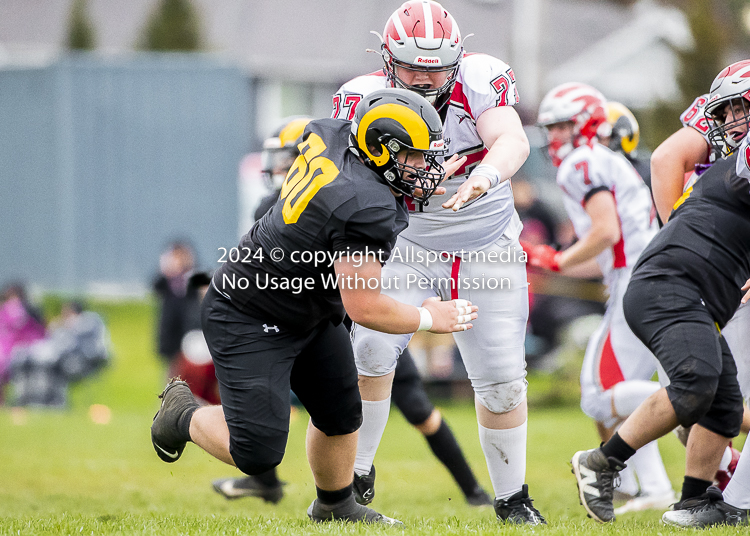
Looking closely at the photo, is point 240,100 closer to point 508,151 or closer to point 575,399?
point 575,399

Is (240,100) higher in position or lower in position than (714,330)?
lower

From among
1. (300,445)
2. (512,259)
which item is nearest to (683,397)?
(512,259)

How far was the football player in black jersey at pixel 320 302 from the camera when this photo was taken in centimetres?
349

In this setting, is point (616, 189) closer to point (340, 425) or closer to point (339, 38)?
point (340, 425)

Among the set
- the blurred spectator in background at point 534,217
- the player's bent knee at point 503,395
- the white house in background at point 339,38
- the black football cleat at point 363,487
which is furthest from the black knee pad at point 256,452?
the white house in background at point 339,38

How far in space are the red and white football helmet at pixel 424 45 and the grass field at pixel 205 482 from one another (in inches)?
75.8

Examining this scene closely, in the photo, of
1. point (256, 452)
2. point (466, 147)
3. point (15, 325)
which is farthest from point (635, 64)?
point (256, 452)

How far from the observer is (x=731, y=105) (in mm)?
4105

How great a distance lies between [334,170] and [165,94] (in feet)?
→ 45.6

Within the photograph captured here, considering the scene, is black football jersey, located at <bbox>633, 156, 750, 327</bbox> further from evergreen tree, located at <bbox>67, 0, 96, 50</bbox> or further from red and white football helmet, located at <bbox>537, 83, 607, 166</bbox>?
evergreen tree, located at <bbox>67, 0, 96, 50</bbox>

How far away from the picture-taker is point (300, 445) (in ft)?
27.3

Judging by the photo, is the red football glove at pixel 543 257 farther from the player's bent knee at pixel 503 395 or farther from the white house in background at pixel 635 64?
the white house in background at pixel 635 64

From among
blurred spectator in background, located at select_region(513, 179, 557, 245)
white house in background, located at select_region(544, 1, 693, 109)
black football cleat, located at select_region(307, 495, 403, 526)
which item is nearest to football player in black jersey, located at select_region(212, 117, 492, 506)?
black football cleat, located at select_region(307, 495, 403, 526)

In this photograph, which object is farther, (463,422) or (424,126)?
(463,422)
